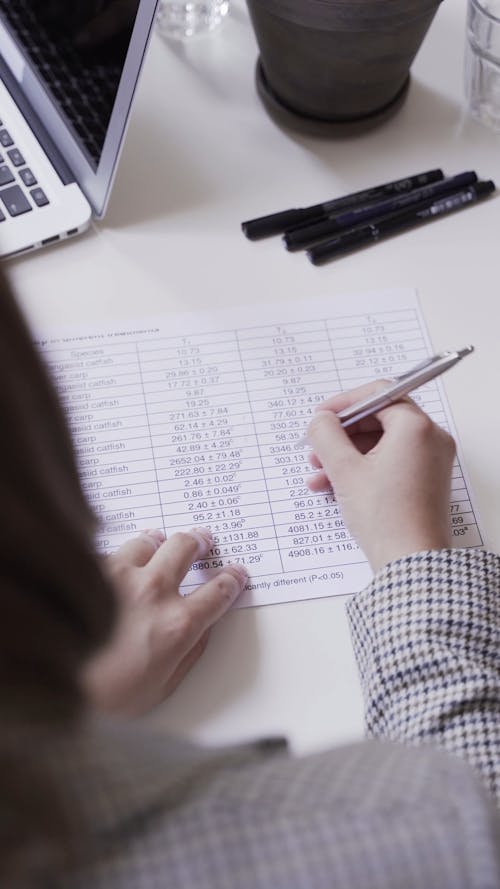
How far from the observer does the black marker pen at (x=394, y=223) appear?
0.76 m

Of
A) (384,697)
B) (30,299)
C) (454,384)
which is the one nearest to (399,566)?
(384,697)

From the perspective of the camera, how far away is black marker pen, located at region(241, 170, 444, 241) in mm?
770

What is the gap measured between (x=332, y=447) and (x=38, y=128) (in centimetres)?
36

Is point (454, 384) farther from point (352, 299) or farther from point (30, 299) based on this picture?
point (30, 299)

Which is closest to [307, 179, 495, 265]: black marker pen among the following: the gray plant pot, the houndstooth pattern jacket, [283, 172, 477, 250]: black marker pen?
[283, 172, 477, 250]: black marker pen

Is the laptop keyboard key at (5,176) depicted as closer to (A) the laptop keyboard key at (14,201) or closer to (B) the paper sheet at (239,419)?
(A) the laptop keyboard key at (14,201)

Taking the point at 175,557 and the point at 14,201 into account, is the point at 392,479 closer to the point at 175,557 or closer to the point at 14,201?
the point at 175,557

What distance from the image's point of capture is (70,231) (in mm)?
746

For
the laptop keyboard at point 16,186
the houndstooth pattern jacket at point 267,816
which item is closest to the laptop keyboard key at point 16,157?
the laptop keyboard at point 16,186

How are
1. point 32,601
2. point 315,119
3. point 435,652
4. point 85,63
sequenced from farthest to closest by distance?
point 315,119 → point 85,63 → point 435,652 → point 32,601

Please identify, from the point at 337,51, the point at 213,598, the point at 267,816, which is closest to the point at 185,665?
the point at 213,598

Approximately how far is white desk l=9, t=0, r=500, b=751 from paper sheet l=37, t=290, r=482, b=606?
0.02 m

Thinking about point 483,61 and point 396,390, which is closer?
point 396,390

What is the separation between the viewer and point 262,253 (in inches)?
30.2
